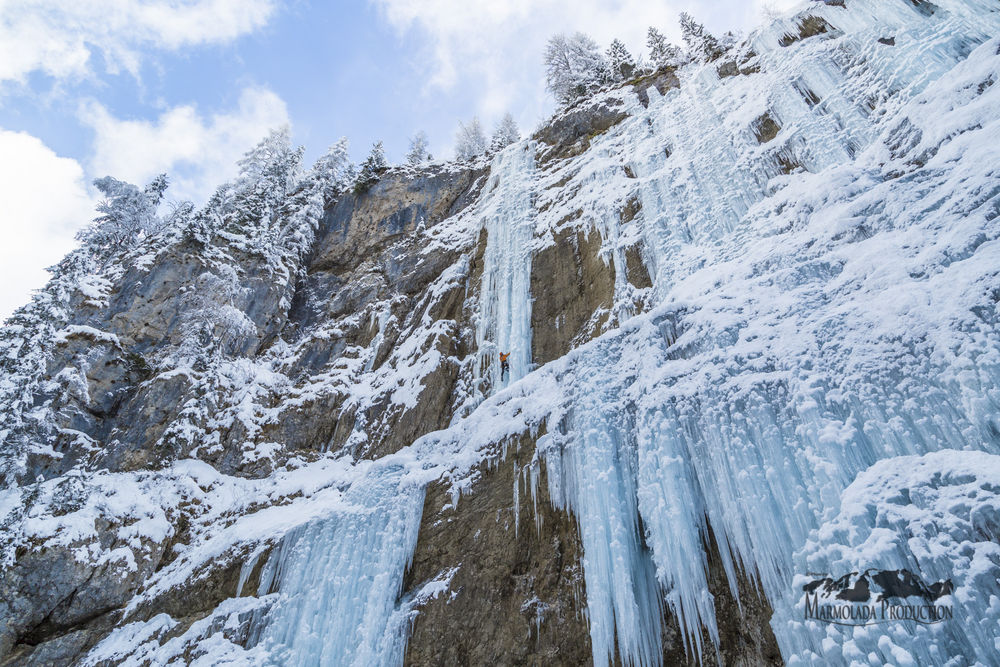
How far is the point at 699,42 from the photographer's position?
2114 centimetres

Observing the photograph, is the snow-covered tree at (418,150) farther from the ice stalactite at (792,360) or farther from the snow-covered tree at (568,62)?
the ice stalactite at (792,360)

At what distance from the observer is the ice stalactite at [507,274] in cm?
1317

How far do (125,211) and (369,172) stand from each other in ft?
38.8

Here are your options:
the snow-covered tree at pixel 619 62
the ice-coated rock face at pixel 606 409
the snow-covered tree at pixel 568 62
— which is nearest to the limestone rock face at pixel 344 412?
the ice-coated rock face at pixel 606 409

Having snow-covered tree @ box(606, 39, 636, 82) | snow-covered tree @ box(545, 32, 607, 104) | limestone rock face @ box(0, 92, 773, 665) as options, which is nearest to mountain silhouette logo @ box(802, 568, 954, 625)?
limestone rock face @ box(0, 92, 773, 665)

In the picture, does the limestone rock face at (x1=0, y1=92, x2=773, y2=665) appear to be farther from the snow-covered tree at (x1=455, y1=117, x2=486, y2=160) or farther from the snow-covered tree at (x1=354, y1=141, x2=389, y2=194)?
the snow-covered tree at (x1=455, y1=117, x2=486, y2=160)

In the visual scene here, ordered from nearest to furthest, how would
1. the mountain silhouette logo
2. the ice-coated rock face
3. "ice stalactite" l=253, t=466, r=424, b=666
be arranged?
the mountain silhouette logo, the ice-coated rock face, "ice stalactite" l=253, t=466, r=424, b=666

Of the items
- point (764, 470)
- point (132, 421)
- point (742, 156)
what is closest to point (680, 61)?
point (742, 156)

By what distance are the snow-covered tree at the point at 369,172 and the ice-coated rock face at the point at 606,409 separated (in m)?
7.70

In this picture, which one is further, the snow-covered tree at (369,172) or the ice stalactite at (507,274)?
the snow-covered tree at (369,172)

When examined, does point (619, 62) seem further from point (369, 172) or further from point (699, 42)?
point (369, 172)

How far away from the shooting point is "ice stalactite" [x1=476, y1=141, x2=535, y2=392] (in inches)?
519

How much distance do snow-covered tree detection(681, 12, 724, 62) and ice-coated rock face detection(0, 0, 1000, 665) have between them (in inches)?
46.1

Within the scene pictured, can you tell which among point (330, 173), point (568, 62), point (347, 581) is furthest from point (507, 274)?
point (568, 62)
